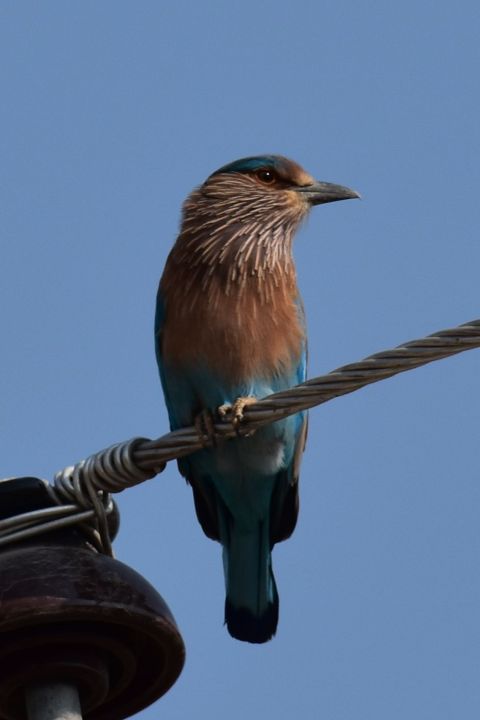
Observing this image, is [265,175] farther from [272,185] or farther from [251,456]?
[251,456]

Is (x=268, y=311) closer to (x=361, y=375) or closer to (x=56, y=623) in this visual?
(x=361, y=375)

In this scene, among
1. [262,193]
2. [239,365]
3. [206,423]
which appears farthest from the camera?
[262,193]

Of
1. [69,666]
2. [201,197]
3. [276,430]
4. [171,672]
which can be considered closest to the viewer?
[69,666]

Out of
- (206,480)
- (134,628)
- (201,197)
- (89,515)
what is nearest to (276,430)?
(206,480)

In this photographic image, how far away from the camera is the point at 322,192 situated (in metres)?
6.38

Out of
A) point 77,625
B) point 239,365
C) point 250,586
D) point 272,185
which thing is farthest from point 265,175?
point 77,625

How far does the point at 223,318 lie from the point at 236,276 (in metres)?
0.27

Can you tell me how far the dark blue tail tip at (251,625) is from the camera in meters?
5.76

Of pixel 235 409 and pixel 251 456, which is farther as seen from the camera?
pixel 251 456

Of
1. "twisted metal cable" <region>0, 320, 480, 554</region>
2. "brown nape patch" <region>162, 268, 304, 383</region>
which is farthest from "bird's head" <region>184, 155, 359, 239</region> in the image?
"twisted metal cable" <region>0, 320, 480, 554</region>

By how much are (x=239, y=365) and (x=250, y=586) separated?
3.19 ft

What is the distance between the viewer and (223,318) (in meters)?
5.68

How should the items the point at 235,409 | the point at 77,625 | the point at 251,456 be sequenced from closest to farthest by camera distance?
the point at 77,625
the point at 235,409
the point at 251,456

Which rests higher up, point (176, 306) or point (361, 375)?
point (176, 306)
